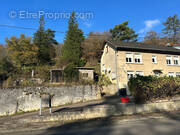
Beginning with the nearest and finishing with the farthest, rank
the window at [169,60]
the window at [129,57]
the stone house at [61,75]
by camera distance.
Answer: the stone house at [61,75], the window at [129,57], the window at [169,60]

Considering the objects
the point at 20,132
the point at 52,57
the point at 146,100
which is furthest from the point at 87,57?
the point at 20,132

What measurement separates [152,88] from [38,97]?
10.6m

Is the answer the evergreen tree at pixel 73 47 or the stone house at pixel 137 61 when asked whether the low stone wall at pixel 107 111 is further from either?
the evergreen tree at pixel 73 47

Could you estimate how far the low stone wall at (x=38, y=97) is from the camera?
11.0m

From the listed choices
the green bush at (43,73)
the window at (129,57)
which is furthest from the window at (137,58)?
the green bush at (43,73)

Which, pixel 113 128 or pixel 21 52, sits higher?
pixel 21 52

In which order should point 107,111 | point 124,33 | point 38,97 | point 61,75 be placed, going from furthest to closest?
point 124,33 < point 61,75 < point 38,97 < point 107,111

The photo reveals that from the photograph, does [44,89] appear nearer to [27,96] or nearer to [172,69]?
[27,96]

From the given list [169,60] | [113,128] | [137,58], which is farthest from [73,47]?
[113,128]

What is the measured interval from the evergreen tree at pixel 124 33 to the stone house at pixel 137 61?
1428 centimetres

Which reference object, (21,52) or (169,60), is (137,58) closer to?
(169,60)

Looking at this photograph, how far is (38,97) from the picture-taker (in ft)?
39.7

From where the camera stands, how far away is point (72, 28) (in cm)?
3269

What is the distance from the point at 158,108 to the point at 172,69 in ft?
49.8
